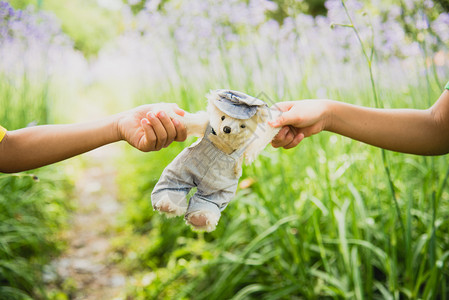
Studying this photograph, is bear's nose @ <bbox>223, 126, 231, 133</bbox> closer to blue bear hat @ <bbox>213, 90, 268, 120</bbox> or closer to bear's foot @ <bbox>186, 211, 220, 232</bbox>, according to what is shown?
blue bear hat @ <bbox>213, 90, 268, 120</bbox>

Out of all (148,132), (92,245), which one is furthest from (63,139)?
(92,245)

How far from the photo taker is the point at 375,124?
0.92m

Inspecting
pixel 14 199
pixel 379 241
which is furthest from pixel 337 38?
pixel 14 199

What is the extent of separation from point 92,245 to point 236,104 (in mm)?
2620

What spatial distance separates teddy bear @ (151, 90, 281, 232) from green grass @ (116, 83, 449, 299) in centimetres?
91

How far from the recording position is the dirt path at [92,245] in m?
2.36

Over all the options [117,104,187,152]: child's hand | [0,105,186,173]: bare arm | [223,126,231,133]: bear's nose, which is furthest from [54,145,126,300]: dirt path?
[223,126,231,133]: bear's nose

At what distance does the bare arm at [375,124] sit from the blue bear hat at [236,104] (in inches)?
5.1

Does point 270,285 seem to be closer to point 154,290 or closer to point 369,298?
point 369,298

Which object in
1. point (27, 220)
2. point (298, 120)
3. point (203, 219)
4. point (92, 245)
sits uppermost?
point (298, 120)

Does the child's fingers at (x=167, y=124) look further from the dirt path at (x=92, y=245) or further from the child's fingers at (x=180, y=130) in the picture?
the dirt path at (x=92, y=245)

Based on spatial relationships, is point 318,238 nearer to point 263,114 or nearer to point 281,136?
point 281,136

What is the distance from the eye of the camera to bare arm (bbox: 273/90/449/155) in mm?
803

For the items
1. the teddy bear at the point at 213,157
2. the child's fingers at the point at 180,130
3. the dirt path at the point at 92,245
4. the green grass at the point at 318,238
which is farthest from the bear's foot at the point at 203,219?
the dirt path at the point at 92,245
